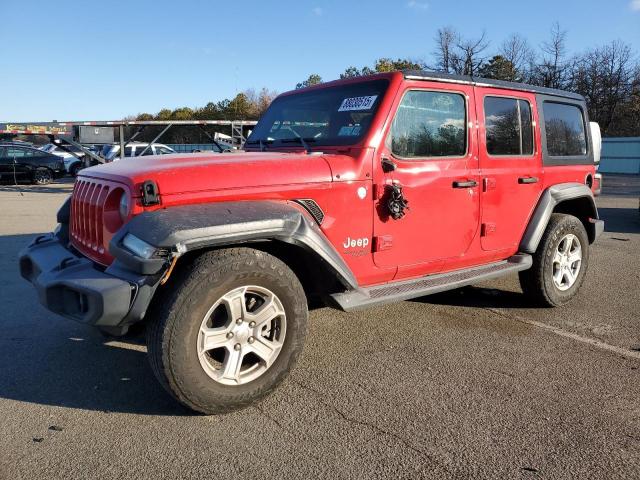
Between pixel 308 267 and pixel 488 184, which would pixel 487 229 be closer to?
pixel 488 184

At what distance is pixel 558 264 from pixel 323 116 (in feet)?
8.93

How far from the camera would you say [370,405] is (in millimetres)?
3184

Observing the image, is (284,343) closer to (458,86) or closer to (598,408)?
(598,408)

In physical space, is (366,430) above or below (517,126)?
Answer: below

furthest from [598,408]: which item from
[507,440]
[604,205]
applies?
[604,205]

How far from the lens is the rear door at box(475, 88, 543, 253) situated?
4.43 m

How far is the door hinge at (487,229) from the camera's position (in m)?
4.43

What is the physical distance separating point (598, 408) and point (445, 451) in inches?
43.7

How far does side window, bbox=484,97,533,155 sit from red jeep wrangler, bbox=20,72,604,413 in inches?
0.7

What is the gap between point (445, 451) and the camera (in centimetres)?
271

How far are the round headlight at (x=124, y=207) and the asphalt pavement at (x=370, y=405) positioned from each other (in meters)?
1.11

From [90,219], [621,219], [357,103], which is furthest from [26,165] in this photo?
[357,103]

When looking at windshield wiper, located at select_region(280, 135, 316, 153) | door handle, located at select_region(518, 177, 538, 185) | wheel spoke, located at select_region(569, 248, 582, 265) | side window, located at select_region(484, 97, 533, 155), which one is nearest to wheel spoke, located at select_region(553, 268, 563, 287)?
wheel spoke, located at select_region(569, 248, 582, 265)

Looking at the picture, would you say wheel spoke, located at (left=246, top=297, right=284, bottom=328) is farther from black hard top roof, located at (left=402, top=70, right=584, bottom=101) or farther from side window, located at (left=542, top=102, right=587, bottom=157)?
side window, located at (left=542, top=102, right=587, bottom=157)
